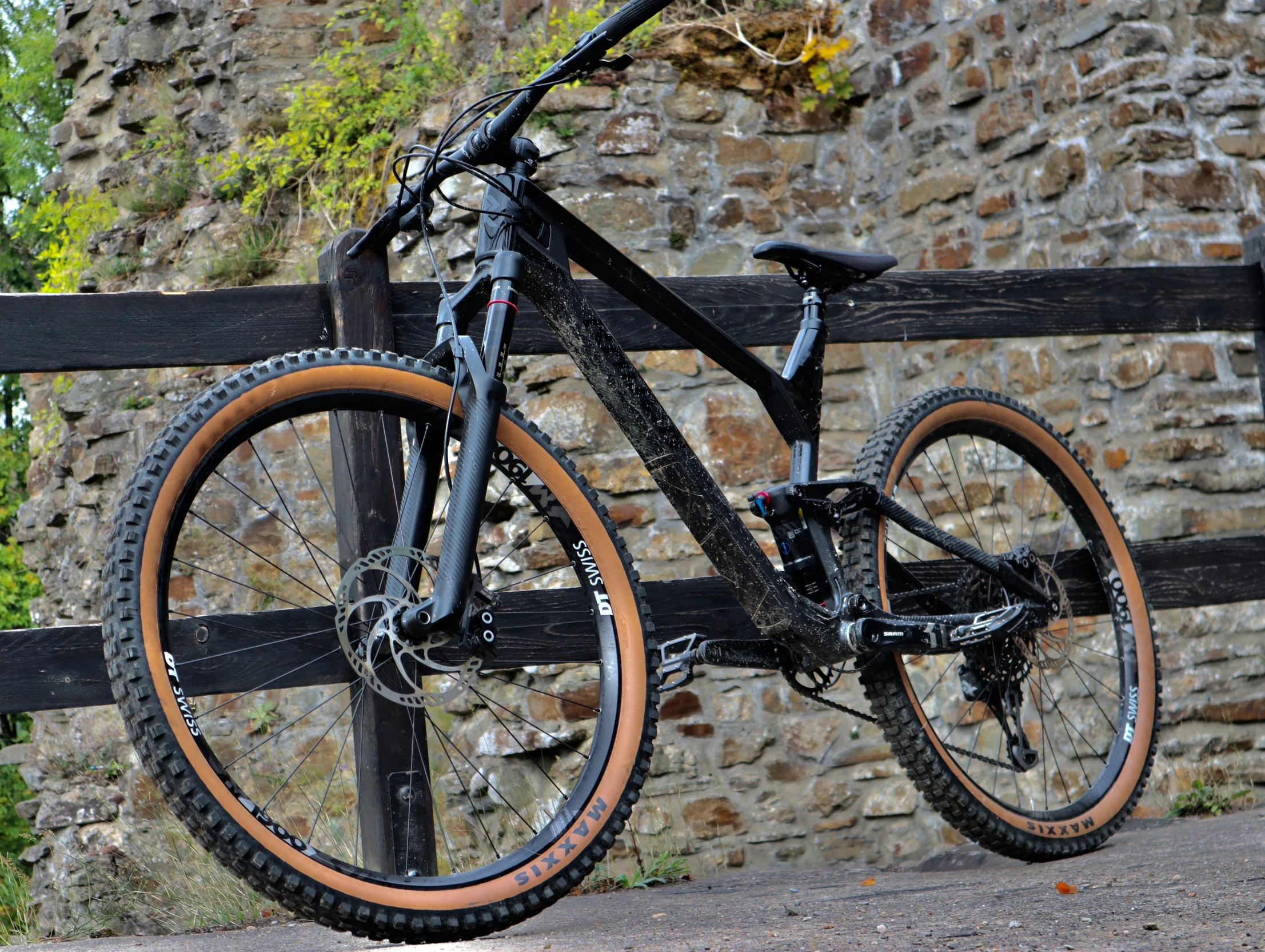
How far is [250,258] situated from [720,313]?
9.25ft

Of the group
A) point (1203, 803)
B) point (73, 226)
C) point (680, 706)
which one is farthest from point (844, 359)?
point (73, 226)

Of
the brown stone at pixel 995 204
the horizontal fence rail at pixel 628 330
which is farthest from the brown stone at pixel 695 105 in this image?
the horizontal fence rail at pixel 628 330

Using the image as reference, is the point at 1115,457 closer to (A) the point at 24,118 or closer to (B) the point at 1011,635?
(B) the point at 1011,635

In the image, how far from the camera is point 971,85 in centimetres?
467

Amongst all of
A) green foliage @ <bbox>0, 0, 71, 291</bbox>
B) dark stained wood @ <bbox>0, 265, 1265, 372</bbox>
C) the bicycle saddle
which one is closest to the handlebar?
dark stained wood @ <bbox>0, 265, 1265, 372</bbox>

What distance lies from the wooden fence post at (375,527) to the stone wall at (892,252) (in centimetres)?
153

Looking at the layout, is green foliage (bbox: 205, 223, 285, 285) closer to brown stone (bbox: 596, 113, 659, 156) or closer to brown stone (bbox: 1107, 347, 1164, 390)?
brown stone (bbox: 596, 113, 659, 156)

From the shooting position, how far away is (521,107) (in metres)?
2.13

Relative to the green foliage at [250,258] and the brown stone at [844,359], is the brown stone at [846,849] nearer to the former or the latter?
the brown stone at [844,359]

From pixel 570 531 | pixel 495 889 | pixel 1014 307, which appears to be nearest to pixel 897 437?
pixel 1014 307

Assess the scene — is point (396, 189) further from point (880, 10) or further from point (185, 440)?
point (185, 440)

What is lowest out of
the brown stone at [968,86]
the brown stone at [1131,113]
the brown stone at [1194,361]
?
the brown stone at [1194,361]

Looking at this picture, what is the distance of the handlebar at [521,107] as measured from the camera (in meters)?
2.12

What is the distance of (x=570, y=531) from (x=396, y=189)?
2.87m
